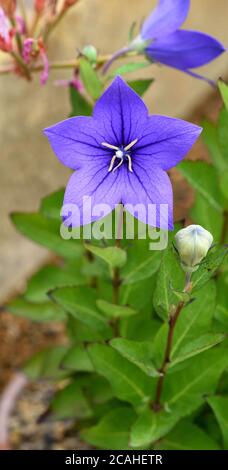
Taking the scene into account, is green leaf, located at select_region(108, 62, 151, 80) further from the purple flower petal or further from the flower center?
the flower center

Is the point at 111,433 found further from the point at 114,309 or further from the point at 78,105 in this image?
the point at 78,105

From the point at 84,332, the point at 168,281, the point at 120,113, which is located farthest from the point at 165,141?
the point at 84,332

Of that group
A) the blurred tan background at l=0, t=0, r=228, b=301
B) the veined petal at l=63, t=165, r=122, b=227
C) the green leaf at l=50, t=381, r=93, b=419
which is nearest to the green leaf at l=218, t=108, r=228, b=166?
the veined petal at l=63, t=165, r=122, b=227

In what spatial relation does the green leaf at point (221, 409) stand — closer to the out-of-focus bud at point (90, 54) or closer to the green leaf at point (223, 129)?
the green leaf at point (223, 129)

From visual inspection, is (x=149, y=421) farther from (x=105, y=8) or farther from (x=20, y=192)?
(x=105, y=8)

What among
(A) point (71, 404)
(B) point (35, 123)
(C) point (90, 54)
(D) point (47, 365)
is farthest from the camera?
(B) point (35, 123)
